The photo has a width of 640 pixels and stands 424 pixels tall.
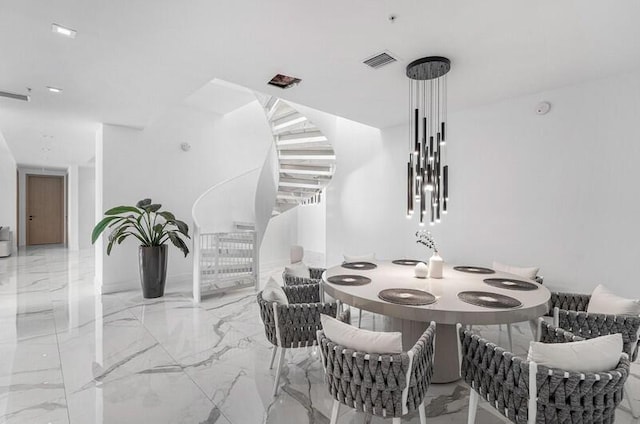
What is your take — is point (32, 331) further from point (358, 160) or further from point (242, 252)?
point (358, 160)

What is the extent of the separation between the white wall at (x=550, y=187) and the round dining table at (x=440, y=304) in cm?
107

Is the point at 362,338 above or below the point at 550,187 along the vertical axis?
below

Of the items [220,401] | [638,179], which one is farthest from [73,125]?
[638,179]

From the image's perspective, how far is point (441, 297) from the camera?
2.15 m

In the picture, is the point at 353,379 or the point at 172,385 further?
the point at 172,385

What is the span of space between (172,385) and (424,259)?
353 cm

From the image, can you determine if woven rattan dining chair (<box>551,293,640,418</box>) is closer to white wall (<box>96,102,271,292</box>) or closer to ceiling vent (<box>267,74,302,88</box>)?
ceiling vent (<box>267,74,302,88</box>)

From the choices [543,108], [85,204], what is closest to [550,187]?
[543,108]

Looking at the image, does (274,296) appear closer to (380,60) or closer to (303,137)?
(380,60)

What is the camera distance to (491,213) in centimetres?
397

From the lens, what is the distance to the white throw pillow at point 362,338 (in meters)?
1.52

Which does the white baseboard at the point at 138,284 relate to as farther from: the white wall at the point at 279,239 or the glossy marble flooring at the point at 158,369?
the white wall at the point at 279,239

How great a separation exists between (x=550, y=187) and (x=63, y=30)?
4776 millimetres

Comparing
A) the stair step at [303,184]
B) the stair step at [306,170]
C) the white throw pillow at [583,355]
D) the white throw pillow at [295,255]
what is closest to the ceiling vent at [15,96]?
the stair step at [306,170]
